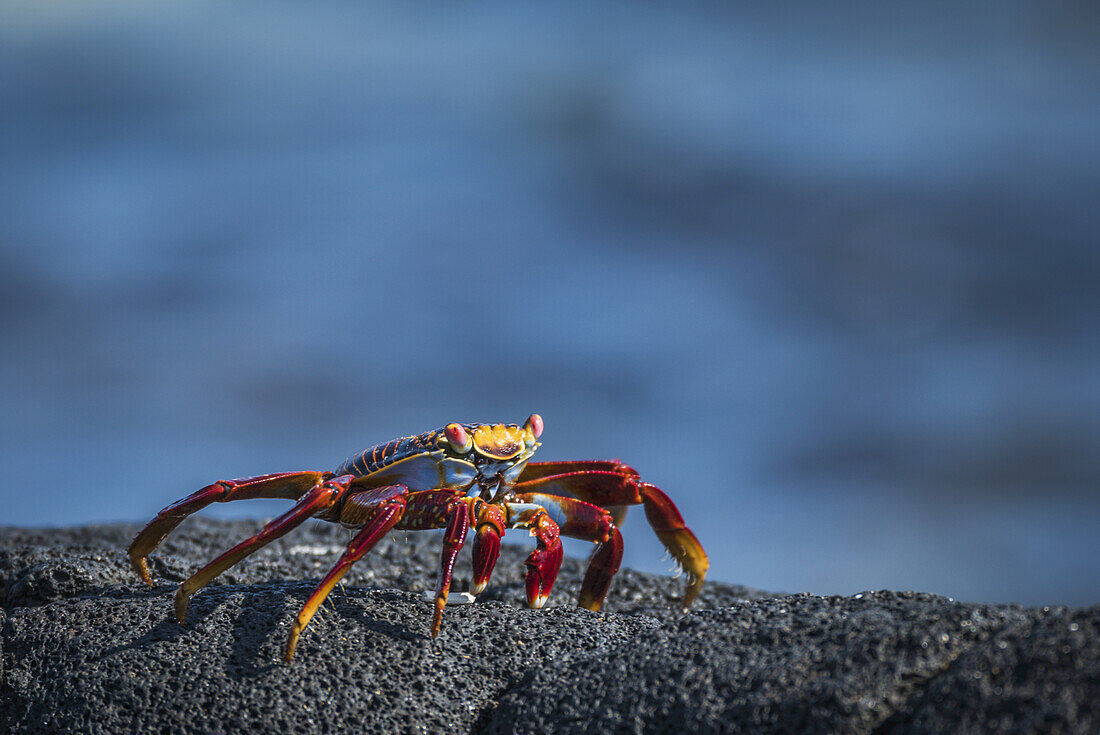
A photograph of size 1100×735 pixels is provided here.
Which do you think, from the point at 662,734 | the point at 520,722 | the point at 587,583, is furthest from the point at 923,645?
the point at 587,583

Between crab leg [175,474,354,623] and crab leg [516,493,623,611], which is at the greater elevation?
crab leg [516,493,623,611]

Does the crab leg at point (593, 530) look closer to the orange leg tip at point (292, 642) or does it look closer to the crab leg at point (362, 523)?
the crab leg at point (362, 523)

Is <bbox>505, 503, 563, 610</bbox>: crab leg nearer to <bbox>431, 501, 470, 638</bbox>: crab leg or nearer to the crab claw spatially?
the crab claw

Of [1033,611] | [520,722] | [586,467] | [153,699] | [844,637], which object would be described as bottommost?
[153,699]

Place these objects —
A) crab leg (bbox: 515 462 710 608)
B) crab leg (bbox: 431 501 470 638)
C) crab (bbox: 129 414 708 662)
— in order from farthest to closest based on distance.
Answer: crab leg (bbox: 515 462 710 608)
crab (bbox: 129 414 708 662)
crab leg (bbox: 431 501 470 638)

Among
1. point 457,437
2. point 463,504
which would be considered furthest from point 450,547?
point 457,437

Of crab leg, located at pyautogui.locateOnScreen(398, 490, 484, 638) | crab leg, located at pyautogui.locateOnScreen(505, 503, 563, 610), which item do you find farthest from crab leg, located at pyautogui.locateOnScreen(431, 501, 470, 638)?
crab leg, located at pyautogui.locateOnScreen(505, 503, 563, 610)

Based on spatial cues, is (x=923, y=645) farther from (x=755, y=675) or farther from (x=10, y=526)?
(x=10, y=526)
